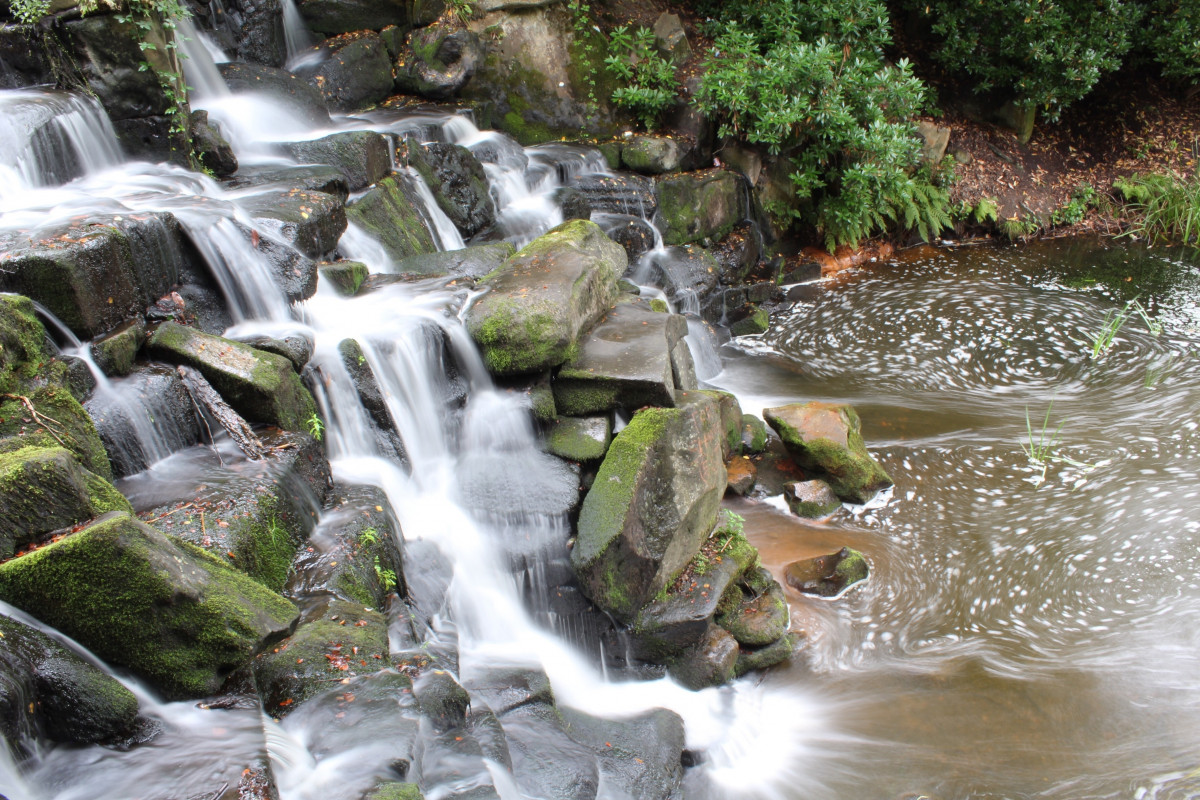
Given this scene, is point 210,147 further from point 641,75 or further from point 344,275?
point 641,75

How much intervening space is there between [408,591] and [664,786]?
182cm

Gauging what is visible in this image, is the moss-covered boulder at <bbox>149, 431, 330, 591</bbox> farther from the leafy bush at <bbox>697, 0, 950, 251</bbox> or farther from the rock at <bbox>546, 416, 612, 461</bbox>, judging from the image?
the leafy bush at <bbox>697, 0, 950, 251</bbox>

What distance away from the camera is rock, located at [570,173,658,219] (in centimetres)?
971

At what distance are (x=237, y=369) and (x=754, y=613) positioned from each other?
3.62m

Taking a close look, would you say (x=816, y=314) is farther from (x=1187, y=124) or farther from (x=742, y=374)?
(x=1187, y=124)

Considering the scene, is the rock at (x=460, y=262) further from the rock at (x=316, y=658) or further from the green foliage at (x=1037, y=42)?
the green foliage at (x=1037, y=42)

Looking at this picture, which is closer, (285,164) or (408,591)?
(408,591)

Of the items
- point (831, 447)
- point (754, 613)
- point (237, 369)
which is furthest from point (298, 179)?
point (754, 613)

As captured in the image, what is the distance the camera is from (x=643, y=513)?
4.96 metres

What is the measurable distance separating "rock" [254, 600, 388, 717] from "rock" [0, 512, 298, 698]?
0.11 meters

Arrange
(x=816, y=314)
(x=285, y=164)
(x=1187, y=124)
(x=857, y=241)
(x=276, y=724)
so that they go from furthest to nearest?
(x=1187, y=124) → (x=857, y=241) → (x=816, y=314) → (x=285, y=164) → (x=276, y=724)

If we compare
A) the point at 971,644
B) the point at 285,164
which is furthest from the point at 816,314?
the point at 285,164

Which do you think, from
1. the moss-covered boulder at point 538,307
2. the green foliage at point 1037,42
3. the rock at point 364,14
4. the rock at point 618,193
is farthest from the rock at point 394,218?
the green foliage at point 1037,42

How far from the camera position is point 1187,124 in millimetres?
13172
